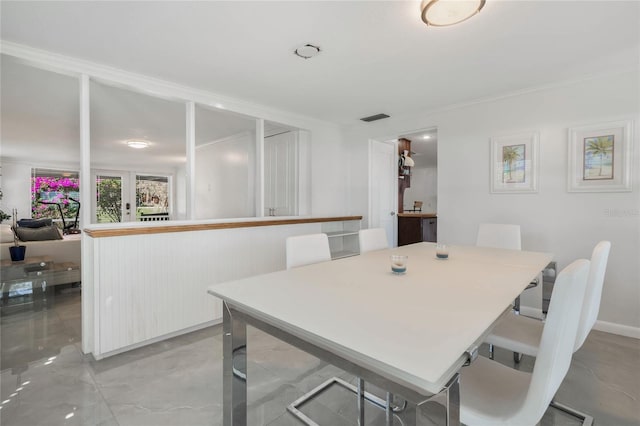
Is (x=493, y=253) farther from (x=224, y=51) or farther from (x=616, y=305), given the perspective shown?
(x=224, y=51)

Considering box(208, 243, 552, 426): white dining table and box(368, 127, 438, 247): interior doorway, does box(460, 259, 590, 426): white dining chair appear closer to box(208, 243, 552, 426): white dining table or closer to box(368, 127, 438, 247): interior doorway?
box(208, 243, 552, 426): white dining table

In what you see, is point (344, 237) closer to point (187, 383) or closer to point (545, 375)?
point (187, 383)

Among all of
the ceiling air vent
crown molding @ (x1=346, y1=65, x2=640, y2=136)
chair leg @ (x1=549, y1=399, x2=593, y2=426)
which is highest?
the ceiling air vent

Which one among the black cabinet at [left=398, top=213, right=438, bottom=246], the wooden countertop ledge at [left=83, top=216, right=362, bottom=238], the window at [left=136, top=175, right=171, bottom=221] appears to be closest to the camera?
the wooden countertop ledge at [left=83, top=216, right=362, bottom=238]

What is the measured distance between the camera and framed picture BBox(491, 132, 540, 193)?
3.08m

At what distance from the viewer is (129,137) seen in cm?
519

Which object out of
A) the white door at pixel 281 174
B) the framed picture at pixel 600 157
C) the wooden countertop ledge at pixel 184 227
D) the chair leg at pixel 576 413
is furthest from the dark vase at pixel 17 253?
the framed picture at pixel 600 157

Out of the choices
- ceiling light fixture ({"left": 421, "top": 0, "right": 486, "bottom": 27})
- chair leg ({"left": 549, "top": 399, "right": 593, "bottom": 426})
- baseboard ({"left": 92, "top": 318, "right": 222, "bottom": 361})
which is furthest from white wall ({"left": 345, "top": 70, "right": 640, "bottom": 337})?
baseboard ({"left": 92, "top": 318, "right": 222, "bottom": 361})

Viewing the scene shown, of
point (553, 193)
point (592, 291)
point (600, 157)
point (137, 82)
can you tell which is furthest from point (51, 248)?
point (600, 157)

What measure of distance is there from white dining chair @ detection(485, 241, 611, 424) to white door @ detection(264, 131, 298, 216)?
2982mm

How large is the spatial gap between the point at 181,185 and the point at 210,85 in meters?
6.80

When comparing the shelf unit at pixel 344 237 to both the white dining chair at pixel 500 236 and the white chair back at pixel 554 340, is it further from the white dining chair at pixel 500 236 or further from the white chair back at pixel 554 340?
the white chair back at pixel 554 340

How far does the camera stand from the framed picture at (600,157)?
104 inches

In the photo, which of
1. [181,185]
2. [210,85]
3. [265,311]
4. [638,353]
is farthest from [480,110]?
[181,185]
